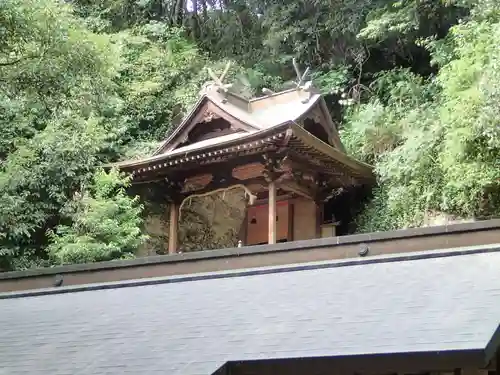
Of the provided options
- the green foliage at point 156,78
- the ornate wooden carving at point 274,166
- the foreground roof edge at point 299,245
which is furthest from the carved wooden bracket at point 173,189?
the foreground roof edge at point 299,245

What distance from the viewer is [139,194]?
505 inches

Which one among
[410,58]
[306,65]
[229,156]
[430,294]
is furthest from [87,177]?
[430,294]

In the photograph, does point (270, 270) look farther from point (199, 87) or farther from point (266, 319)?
point (199, 87)

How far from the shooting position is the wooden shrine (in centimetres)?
1090

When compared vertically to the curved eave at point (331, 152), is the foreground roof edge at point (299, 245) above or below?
below

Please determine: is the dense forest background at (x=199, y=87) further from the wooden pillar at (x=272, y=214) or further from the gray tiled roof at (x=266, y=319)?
the gray tiled roof at (x=266, y=319)

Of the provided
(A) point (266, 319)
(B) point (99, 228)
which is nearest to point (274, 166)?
(B) point (99, 228)

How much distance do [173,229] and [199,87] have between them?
4.28m

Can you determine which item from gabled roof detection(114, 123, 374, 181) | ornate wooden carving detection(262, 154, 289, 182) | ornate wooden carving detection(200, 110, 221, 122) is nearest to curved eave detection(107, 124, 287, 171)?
gabled roof detection(114, 123, 374, 181)

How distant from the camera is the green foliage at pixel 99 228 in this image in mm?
10477

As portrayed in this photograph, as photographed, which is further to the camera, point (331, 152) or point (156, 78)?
point (156, 78)

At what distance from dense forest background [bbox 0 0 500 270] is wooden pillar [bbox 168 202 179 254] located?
0.64m

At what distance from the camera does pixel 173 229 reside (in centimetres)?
1239

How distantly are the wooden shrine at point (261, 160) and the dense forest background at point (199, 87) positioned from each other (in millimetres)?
767
